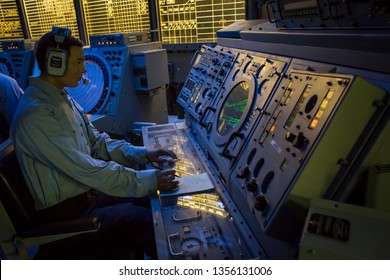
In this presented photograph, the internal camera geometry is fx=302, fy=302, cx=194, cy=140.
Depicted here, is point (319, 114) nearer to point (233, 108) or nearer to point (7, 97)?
point (233, 108)

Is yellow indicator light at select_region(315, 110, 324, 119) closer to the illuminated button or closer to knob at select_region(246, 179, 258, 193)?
the illuminated button

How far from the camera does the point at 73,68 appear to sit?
174 centimetres

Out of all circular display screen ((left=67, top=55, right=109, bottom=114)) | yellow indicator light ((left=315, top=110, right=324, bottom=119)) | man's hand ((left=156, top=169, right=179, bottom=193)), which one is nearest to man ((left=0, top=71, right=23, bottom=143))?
circular display screen ((left=67, top=55, right=109, bottom=114))

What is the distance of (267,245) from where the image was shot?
1286mm

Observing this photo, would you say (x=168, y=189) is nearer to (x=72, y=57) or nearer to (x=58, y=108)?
(x=58, y=108)

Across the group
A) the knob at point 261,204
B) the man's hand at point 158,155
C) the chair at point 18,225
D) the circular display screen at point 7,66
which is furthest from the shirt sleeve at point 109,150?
the circular display screen at point 7,66

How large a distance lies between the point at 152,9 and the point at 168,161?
362 centimetres

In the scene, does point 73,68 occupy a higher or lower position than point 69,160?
higher

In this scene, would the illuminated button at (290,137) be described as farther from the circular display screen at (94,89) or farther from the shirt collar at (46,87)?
the circular display screen at (94,89)

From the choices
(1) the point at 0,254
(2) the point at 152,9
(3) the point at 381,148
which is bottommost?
(1) the point at 0,254

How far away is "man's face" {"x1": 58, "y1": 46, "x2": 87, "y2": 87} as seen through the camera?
1.72 m

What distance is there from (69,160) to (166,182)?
514mm

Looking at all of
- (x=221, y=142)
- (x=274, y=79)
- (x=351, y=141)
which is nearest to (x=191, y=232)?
(x=221, y=142)

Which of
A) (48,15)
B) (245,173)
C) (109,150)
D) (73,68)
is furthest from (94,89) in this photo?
(48,15)
